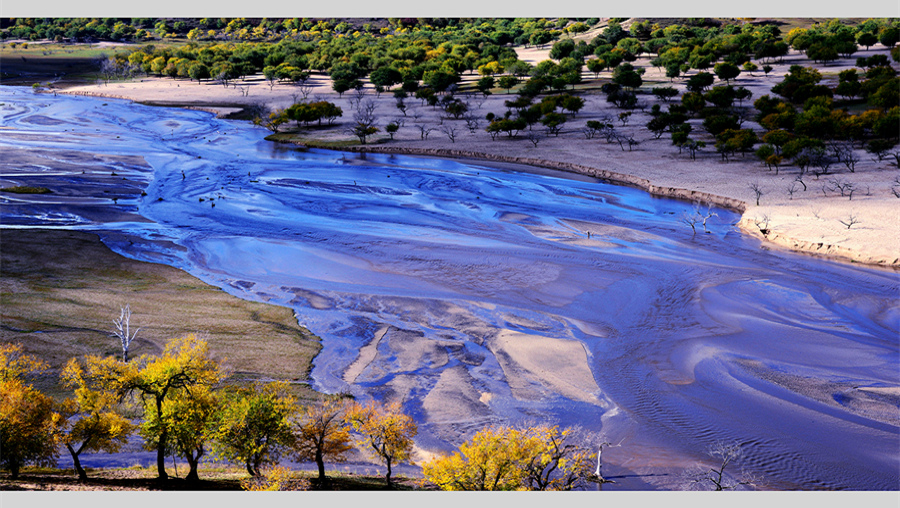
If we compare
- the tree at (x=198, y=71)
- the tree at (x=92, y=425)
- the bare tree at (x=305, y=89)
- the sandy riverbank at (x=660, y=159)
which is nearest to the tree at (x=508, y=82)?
the sandy riverbank at (x=660, y=159)

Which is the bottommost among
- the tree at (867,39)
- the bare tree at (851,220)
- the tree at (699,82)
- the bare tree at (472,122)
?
the bare tree at (851,220)

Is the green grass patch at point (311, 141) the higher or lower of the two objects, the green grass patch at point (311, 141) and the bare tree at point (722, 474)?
the higher

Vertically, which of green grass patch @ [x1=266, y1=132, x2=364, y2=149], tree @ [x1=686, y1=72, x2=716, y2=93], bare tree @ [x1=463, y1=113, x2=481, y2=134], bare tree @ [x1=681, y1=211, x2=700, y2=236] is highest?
tree @ [x1=686, y1=72, x2=716, y2=93]

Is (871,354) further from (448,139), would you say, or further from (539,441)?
(448,139)

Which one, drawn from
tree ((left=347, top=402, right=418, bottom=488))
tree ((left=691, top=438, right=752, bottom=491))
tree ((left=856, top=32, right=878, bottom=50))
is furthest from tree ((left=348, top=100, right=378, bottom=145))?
tree ((left=856, top=32, right=878, bottom=50))

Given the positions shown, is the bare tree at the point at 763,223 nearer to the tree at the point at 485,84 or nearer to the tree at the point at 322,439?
the tree at the point at 322,439

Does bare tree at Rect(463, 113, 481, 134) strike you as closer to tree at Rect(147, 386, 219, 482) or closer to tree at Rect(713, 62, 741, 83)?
tree at Rect(713, 62, 741, 83)
